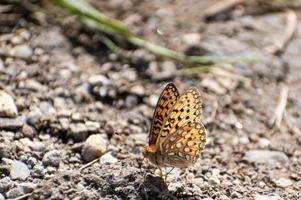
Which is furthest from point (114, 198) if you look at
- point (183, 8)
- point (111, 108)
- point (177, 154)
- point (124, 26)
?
point (183, 8)

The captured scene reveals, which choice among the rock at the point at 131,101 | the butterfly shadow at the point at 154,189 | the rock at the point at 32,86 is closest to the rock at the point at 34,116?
the rock at the point at 32,86

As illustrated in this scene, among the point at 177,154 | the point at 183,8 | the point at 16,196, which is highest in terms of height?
the point at 183,8

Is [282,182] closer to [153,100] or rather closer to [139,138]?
[139,138]

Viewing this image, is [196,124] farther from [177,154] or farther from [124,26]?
[124,26]

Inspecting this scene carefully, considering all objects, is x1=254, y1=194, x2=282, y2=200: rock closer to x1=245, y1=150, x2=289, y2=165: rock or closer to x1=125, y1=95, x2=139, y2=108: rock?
x1=245, y1=150, x2=289, y2=165: rock

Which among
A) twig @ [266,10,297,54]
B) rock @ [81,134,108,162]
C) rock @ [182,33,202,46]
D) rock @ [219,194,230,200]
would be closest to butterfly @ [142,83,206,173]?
rock @ [219,194,230,200]

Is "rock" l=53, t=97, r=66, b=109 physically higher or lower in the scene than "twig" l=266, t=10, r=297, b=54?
lower
